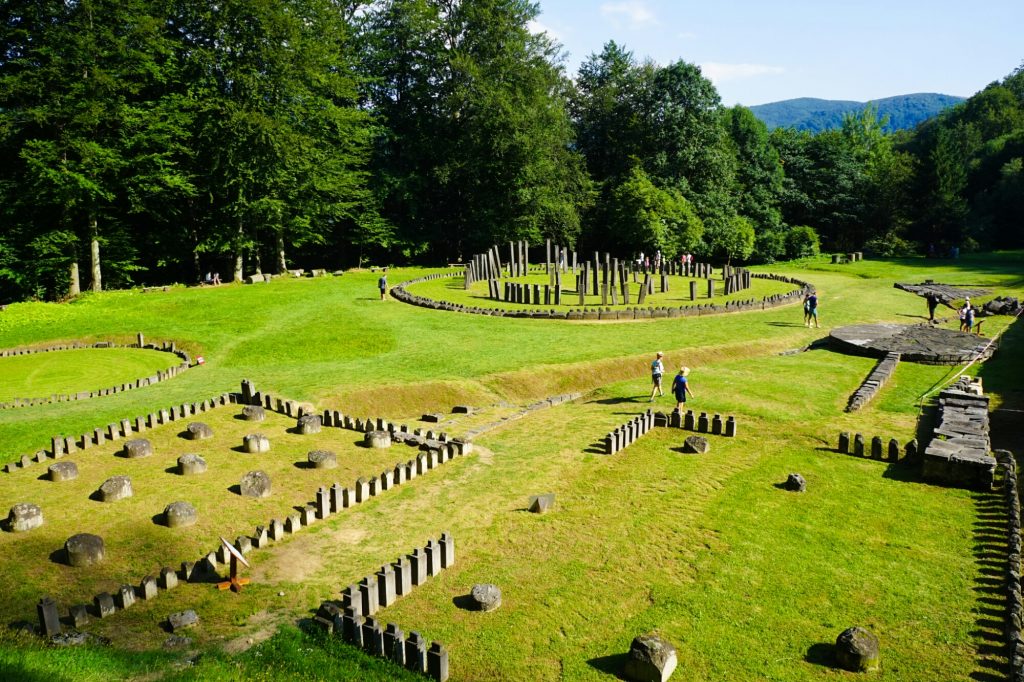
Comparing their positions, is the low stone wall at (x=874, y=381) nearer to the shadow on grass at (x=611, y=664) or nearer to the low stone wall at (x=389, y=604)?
the shadow on grass at (x=611, y=664)

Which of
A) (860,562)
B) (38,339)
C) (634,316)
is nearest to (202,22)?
(38,339)

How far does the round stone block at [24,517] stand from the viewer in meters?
13.8

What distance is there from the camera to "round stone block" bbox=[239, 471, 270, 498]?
1596cm

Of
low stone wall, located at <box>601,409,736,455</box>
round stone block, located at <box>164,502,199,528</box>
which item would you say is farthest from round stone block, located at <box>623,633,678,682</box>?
round stone block, located at <box>164,502,199,528</box>

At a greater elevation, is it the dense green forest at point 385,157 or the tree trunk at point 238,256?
the dense green forest at point 385,157

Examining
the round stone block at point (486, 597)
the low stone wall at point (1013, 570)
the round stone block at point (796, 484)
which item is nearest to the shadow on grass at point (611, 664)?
the round stone block at point (486, 597)

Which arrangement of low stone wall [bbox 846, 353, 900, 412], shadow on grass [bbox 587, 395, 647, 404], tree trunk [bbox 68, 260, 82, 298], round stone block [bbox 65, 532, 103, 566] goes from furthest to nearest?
tree trunk [bbox 68, 260, 82, 298]
shadow on grass [bbox 587, 395, 647, 404]
low stone wall [bbox 846, 353, 900, 412]
round stone block [bbox 65, 532, 103, 566]

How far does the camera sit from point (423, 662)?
997cm

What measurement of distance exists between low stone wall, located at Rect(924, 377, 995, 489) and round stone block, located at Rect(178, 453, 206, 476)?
18242 millimetres

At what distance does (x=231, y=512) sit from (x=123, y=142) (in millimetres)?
→ 36630

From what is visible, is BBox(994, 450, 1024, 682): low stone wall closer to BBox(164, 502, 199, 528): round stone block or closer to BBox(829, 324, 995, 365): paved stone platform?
BBox(829, 324, 995, 365): paved stone platform

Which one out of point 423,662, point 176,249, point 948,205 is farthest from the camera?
point 948,205

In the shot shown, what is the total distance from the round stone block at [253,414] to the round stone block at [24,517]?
23.5 feet

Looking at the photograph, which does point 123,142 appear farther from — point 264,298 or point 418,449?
point 418,449
